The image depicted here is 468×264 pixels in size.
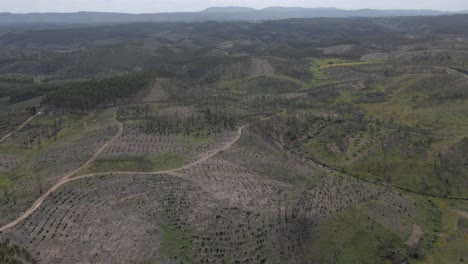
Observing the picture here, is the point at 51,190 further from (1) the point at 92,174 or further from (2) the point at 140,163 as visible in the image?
(2) the point at 140,163

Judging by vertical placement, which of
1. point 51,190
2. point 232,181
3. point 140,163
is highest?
point 140,163

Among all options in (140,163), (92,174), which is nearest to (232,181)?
(140,163)

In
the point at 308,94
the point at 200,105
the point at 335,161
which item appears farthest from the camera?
the point at 308,94

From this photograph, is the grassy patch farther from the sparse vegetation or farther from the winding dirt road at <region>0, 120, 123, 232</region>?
the winding dirt road at <region>0, 120, 123, 232</region>

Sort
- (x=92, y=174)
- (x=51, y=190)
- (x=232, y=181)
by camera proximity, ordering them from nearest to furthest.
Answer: (x=51, y=190) < (x=232, y=181) < (x=92, y=174)

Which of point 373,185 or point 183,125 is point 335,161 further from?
point 183,125

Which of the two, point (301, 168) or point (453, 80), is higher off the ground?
point (453, 80)

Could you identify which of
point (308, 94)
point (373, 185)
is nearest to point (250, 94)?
point (308, 94)

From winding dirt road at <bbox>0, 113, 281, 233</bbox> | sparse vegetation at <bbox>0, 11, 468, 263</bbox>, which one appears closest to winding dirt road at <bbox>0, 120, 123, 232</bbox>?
winding dirt road at <bbox>0, 113, 281, 233</bbox>

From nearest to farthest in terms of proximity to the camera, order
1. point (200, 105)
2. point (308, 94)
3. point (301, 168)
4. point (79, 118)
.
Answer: point (301, 168) → point (79, 118) → point (200, 105) → point (308, 94)

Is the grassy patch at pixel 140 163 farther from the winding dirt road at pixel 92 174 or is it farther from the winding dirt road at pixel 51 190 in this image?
the winding dirt road at pixel 51 190

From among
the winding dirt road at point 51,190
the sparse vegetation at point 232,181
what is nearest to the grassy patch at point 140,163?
the sparse vegetation at point 232,181
